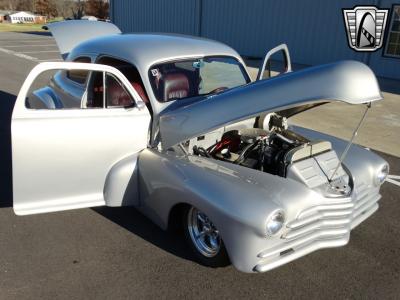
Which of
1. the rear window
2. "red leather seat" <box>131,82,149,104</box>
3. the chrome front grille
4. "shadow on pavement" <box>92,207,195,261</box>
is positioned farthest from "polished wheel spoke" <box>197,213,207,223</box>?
the rear window

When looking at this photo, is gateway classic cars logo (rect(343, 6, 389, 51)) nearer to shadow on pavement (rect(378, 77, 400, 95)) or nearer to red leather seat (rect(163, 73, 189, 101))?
shadow on pavement (rect(378, 77, 400, 95))

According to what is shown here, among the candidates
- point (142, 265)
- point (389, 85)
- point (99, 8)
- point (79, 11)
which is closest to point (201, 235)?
point (142, 265)

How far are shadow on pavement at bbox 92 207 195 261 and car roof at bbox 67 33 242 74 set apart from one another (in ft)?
4.96

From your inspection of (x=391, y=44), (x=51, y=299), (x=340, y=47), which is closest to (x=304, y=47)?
(x=340, y=47)

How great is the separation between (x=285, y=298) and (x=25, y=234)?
249cm

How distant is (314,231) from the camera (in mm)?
3102

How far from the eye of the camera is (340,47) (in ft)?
44.3

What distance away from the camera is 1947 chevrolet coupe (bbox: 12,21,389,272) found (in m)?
2.91

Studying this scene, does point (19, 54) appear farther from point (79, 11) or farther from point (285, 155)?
point (79, 11)

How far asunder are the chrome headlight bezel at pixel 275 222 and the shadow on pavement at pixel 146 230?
3.27 ft

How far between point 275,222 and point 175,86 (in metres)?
1.94

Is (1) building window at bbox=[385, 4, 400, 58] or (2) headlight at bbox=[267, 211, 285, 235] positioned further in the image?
(1) building window at bbox=[385, 4, 400, 58]

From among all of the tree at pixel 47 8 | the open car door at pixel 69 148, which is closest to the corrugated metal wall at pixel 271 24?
the open car door at pixel 69 148

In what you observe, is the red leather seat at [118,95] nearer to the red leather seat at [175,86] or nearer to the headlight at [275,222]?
the red leather seat at [175,86]
